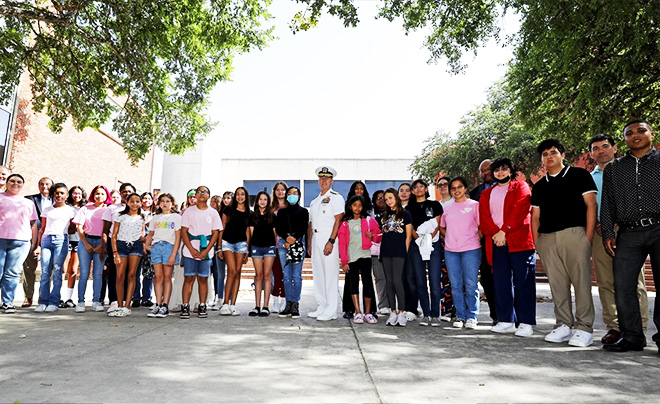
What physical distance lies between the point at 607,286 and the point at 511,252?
1061 millimetres

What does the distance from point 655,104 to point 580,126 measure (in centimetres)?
168

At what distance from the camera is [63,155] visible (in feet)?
53.7

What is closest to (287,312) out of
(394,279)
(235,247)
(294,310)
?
(294,310)

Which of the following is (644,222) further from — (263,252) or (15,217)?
(15,217)

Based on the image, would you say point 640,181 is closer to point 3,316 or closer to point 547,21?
point 547,21

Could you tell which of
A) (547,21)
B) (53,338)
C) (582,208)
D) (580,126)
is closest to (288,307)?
(53,338)

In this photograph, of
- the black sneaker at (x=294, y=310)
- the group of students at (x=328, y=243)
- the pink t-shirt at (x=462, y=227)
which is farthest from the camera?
the black sneaker at (x=294, y=310)

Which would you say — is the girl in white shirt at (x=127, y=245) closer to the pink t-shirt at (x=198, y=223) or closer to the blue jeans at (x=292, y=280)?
the pink t-shirt at (x=198, y=223)

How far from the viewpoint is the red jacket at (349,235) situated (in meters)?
6.01

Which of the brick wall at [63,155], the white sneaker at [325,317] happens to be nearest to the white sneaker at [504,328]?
the white sneaker at [325,317]

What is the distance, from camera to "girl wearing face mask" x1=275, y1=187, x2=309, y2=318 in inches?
248

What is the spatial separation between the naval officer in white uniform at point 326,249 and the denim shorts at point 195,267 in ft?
5.24

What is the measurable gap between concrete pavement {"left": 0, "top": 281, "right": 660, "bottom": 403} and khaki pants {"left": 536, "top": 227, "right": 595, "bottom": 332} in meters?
0.35

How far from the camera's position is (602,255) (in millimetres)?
4824
